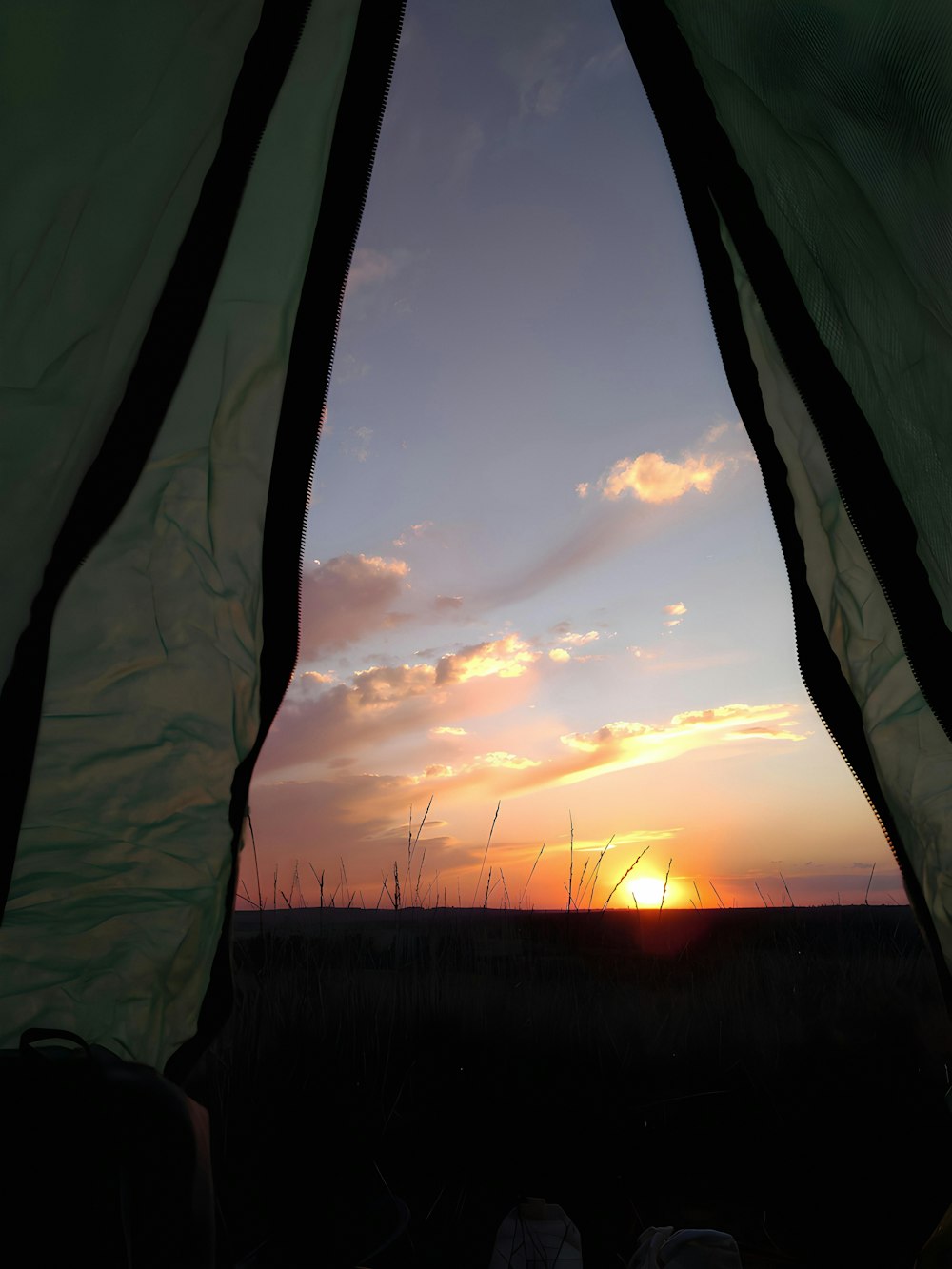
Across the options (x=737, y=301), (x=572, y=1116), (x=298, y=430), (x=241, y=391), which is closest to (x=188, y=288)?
(x=241, y=391)

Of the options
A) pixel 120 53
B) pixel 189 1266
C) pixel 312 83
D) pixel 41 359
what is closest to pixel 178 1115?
pixel 189 1266

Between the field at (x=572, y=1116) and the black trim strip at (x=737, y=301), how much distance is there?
112cm

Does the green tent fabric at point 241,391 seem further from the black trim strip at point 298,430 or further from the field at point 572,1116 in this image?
the field at point 572,1116

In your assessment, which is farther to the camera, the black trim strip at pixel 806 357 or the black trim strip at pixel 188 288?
the black trim strip at pixel 188 288

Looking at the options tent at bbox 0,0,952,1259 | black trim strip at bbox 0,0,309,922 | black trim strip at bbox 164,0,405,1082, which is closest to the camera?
tent at bbox 0,0,952,1259

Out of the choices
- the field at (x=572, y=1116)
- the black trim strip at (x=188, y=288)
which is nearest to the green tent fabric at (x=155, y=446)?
the black trim strip at (x=188, y=288)

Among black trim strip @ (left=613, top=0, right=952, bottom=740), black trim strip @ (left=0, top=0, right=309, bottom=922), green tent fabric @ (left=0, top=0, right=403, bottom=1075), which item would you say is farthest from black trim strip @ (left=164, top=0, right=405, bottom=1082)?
black trim strip @ (left=613, top=0, right=952, bottom=740)

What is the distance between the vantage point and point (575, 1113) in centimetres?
239

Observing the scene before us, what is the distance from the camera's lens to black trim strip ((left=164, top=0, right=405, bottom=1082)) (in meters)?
1.71

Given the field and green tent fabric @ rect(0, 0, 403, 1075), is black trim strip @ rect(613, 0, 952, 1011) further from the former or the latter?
the field

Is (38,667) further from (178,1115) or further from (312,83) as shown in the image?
(312,83)

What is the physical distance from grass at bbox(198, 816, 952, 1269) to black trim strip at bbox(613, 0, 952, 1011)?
112cm

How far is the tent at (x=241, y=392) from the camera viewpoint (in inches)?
50.3

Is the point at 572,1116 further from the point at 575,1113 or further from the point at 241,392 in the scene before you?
the point at 241,392
